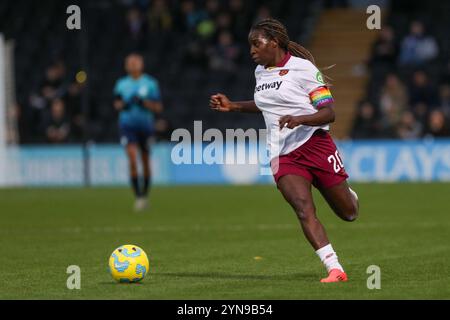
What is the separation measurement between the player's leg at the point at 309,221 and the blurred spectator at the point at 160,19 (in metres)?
24.1

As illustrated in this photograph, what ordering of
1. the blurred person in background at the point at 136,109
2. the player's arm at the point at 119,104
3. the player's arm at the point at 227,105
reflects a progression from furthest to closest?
the blurred person in background at the point at 136,109
the player's arm at the point at 119,104
the player's arm at the point at 227,105

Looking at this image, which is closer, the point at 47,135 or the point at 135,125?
the point at 135,125

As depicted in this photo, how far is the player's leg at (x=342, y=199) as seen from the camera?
10.5m

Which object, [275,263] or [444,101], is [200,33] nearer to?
[444,101]

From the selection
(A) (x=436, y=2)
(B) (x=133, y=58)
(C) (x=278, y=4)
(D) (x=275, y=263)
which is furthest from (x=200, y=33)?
(D) (x=275, y=263)

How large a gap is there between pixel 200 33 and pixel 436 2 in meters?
6.75

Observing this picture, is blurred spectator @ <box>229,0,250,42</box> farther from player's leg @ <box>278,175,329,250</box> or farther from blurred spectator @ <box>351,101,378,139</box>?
player's leg @ <box>278,175,329,250</box>

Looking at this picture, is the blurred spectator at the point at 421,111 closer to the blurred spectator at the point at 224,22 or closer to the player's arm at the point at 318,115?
the blurred spectator at the point at 224,22

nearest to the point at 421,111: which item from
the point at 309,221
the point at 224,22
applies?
the point at 224,22

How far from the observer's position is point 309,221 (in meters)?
10.2

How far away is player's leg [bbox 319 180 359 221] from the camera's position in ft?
34.4

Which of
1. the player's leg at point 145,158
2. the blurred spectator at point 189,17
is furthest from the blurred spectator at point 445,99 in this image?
the player's leg at point 145,158
